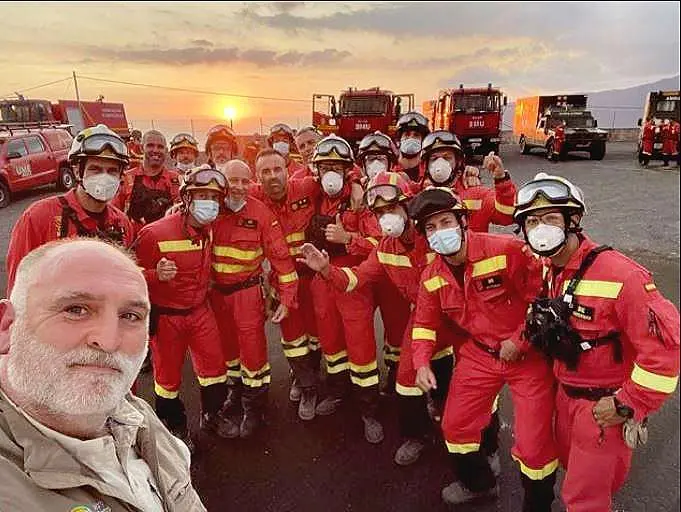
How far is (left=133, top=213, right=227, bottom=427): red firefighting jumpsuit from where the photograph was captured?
324 cm

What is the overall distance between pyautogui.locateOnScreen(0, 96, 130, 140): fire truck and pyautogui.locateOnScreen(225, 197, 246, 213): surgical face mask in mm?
12474

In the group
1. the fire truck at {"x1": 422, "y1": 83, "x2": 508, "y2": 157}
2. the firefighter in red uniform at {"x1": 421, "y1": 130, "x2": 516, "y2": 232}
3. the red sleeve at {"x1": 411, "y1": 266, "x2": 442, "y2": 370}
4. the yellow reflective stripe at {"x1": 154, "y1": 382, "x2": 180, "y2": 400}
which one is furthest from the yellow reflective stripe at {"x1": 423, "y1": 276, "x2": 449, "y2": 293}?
the fire truck at {"x1": 422, "y1": 83, "x2": 508, "y2": 157}

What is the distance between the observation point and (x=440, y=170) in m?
3.72

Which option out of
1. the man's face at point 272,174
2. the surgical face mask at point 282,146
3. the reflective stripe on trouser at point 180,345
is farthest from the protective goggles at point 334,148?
the surgical face mask at point 282,146

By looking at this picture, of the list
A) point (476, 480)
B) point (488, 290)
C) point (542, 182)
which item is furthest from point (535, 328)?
point (476, 480)

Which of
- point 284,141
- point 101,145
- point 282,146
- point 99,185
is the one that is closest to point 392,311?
point 99,185

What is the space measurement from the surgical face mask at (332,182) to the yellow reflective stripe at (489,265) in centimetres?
148

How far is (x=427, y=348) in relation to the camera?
2.84 m

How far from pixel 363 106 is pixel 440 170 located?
447 inches

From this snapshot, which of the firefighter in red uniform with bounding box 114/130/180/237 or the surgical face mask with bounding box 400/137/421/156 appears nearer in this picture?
the surgical face mask with bounding box 400/137/421/156

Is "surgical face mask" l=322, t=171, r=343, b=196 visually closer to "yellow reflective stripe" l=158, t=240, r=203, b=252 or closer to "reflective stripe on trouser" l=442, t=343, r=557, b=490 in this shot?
"yellow reflective stripe" l=158, t=240, r=203, b=252

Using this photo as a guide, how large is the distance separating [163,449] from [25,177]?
40.0ft

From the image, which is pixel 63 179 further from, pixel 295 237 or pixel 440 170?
pixel 440 170

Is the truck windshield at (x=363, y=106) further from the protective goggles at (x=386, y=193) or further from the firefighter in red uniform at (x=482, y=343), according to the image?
the firefighter in red uniform at (x=482, y=343)
